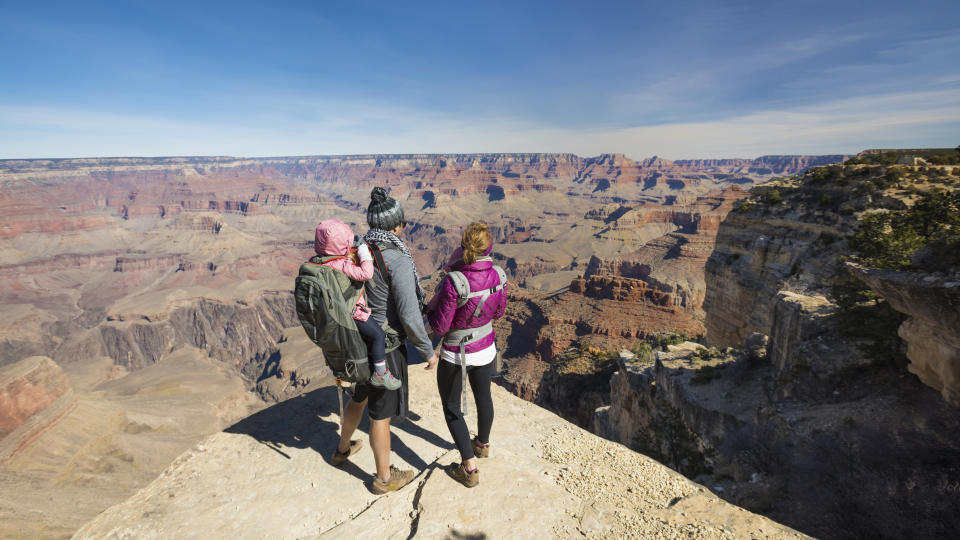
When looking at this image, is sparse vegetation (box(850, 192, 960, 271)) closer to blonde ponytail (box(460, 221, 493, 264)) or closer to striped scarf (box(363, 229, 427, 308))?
blonde ponytail (box(460, 221, 493, 264))

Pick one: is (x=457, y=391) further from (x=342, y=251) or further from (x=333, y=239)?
(x=333, y=239)

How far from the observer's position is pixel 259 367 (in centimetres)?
8912

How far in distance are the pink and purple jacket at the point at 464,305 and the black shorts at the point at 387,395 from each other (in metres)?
0.57

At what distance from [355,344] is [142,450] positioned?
1871 inches

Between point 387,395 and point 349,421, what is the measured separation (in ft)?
3.13

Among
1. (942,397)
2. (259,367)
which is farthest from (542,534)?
(259,367)

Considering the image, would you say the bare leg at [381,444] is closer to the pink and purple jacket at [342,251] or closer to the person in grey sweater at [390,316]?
the person in grey sweater at [390,316]

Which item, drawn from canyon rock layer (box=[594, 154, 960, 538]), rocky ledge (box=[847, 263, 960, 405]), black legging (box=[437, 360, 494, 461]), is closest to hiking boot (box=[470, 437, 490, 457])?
black legging (box=[437, 360, 494, 461])

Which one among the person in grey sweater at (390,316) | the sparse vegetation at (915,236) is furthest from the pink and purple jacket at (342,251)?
the sparse vegetation at (915,236)

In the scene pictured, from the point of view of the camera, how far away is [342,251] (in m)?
3.66

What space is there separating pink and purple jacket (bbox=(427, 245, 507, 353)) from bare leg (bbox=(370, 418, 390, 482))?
3.40 feet

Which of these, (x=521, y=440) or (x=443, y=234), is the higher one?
(x=521, y=440)

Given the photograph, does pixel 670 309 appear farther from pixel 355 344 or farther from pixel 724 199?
pixel 724 199

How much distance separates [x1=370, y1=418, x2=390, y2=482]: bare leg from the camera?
12.8 ft
